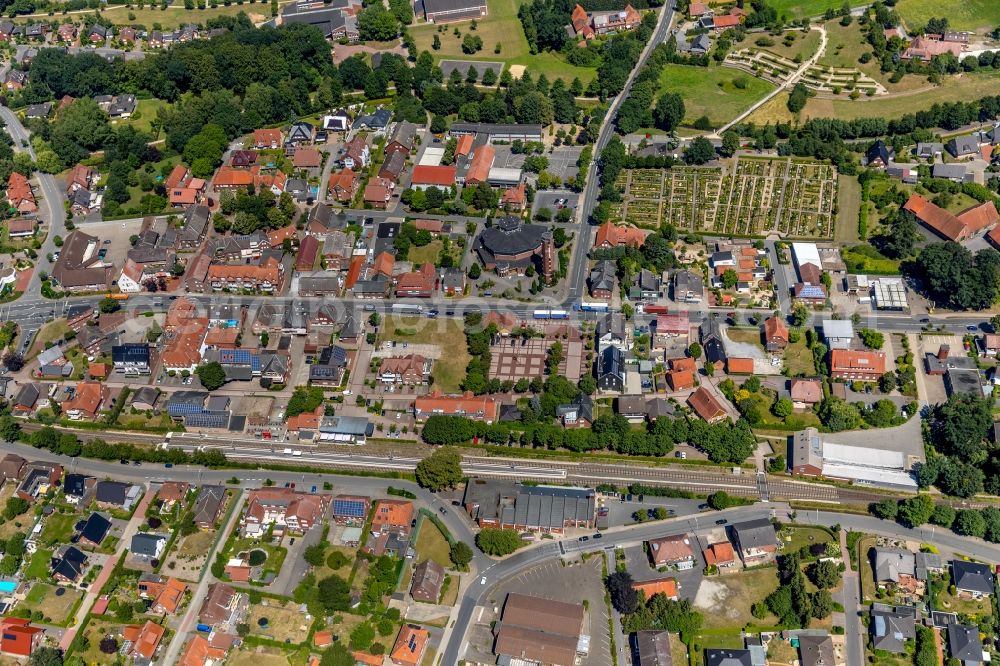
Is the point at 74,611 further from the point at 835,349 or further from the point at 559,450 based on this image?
the point at 835,349

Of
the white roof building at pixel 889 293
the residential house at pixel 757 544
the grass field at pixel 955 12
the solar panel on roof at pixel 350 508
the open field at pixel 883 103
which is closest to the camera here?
the residential house at pixel 757 544

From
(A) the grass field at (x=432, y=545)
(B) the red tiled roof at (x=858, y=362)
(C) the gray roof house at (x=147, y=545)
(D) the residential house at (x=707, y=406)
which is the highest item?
(B) the red tiled roof at (x=858, y=362)

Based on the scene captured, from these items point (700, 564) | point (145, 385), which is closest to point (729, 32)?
point (700, 564)

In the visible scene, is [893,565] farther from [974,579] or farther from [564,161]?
[564,161]

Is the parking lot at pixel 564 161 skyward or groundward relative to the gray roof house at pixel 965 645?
skyward

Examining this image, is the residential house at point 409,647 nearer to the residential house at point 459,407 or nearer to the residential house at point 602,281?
the residential house at point 459,407

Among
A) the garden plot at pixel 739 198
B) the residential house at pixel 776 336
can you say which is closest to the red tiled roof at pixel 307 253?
the garden plot at pixel 739 198

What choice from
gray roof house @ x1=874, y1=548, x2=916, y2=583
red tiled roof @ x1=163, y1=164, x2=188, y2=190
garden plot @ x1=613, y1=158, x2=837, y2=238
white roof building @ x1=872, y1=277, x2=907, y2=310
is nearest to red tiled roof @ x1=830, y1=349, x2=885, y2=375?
white roof building @ x1=872, y1=277, x2=907, y2=310
